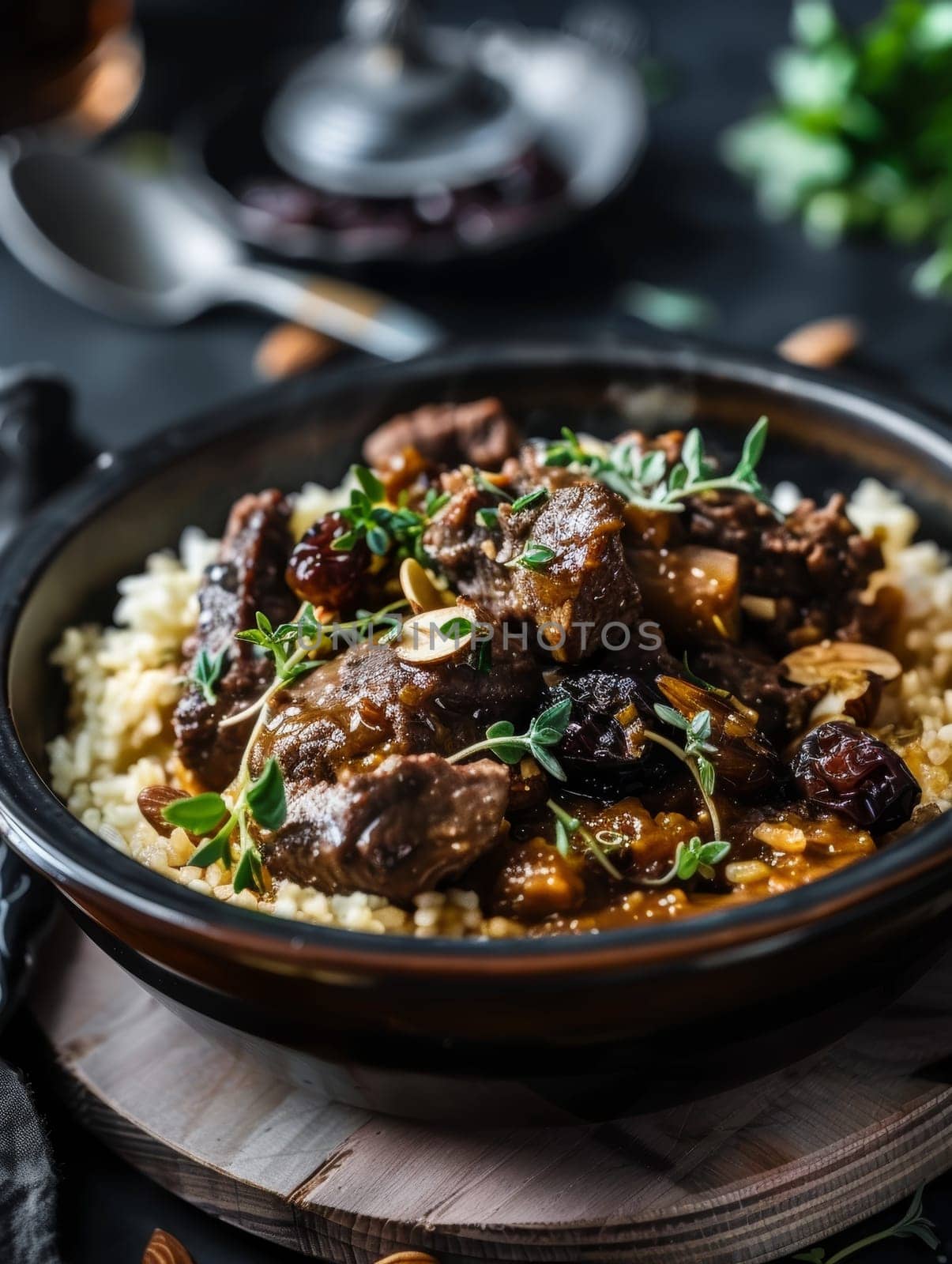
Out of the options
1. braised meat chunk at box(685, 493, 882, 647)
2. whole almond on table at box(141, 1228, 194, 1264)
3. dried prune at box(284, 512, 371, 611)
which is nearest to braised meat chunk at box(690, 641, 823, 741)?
braised meat chunk at box(685, 493, 882, 647)

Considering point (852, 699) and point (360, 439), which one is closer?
point (852, 699)

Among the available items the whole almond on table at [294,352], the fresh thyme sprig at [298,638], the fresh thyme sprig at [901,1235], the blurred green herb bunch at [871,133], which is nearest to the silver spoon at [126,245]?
the whole almond on table at [294,352]

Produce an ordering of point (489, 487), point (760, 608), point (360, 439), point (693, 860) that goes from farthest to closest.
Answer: point (360, 439)
point (760, 608)
point (489, 487)
point (693, 860)

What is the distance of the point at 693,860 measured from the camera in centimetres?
258

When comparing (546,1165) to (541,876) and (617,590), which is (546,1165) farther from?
(617,590)

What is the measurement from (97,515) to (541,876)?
1707mm

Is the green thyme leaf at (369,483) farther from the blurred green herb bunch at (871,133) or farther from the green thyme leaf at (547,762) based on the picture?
the blurred green herb bunch at (871,133)

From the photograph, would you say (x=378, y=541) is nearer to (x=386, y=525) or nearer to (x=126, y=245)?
(x=386, y=525)

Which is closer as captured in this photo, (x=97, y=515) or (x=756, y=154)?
(x=97, y=515)

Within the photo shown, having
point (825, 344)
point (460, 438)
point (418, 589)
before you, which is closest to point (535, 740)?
point (418, 589)

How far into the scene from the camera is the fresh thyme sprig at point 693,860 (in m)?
2.57

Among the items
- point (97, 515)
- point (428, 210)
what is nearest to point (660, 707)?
point (97, 515)

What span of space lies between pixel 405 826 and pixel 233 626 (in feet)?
2.81

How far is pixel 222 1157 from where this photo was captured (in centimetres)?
274
